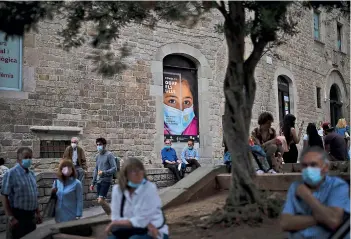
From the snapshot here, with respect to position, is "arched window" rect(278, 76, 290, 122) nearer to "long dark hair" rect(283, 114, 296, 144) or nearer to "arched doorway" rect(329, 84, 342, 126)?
"arched doorway" rect(329, 84, 342, 126)

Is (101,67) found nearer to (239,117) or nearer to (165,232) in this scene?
(239,117)

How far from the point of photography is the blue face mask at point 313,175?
367 cm

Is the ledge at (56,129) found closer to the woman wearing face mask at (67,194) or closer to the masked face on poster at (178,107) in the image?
the masked face on poster at (178,107)

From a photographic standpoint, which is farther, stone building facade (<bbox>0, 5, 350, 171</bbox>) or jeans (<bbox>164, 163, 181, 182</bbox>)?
→ jeans (<bbox>164, 163, 181, 182</bbox>)

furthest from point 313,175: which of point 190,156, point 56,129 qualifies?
point 190,156

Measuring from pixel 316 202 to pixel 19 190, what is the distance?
429 centimetres

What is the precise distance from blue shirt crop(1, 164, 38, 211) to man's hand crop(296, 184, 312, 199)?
4.10 m

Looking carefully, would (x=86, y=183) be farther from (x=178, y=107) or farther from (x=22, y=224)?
(x=22, y=224)

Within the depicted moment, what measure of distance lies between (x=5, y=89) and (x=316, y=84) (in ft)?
49.7

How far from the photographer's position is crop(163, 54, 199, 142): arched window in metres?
15.7

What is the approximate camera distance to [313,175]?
3.67 metres

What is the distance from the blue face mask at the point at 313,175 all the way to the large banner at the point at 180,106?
11772 millimetres

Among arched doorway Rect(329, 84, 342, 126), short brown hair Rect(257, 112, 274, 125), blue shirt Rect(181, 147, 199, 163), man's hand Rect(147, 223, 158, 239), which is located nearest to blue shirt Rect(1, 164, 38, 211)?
man's hand Rect(147, 223, 158, 239)

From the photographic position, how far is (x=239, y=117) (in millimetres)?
6098
